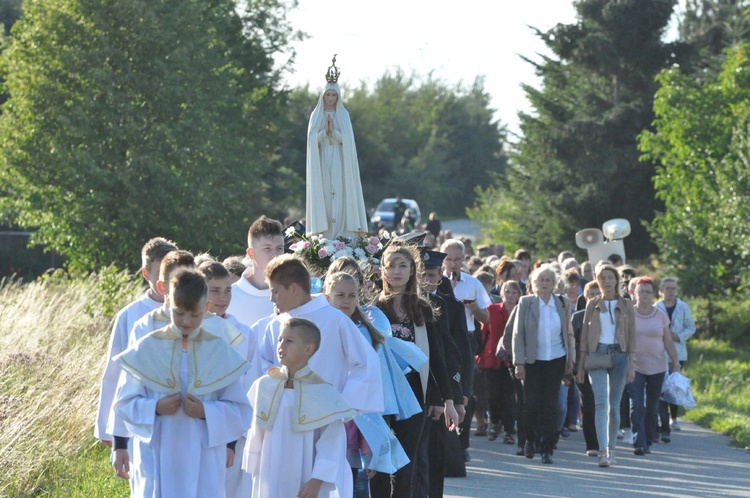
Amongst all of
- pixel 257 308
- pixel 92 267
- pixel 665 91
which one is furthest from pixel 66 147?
pixel 257 308

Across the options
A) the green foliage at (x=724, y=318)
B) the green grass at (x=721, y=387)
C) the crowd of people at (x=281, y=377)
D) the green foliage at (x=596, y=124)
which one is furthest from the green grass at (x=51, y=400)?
the green foliage at (x=596, y=124)

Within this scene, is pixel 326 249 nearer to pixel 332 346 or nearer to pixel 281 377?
pixel 332 346

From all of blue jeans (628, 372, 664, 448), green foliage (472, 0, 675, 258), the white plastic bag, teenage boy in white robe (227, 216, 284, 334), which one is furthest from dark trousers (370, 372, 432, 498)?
green foliage (472, 0, 675, 258)

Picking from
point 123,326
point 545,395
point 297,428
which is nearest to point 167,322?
point 123,326

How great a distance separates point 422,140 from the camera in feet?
329

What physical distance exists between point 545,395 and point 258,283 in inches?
220

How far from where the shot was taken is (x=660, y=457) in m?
14.5

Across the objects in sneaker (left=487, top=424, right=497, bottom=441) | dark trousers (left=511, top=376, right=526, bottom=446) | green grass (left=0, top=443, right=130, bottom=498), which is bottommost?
green grass (left=0, top=443, right=130, bottom=498)

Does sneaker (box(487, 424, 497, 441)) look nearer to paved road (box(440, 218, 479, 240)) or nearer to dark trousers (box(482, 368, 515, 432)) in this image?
dark trousers (box(482, 368, 515, 432))

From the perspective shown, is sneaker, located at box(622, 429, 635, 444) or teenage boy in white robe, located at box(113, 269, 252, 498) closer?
teenage boy in white robe, located at box(113, 269, 252, 498)

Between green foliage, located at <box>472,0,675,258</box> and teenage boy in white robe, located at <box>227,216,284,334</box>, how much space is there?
31879mm

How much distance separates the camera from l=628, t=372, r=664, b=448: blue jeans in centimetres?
1465

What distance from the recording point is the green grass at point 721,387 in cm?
1702

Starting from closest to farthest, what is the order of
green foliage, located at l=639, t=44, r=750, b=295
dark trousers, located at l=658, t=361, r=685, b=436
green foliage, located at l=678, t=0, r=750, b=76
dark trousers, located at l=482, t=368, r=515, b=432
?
1. dark trousers, located at l=482, t=368, r=515, b=432
2. dark trousers, located at l=658, t=361, r=685, b=436
3. green foliage, located at l=639, t=44, r=750, b=295
4. green foliage, located at l=678, t=0, r=750, b=76
